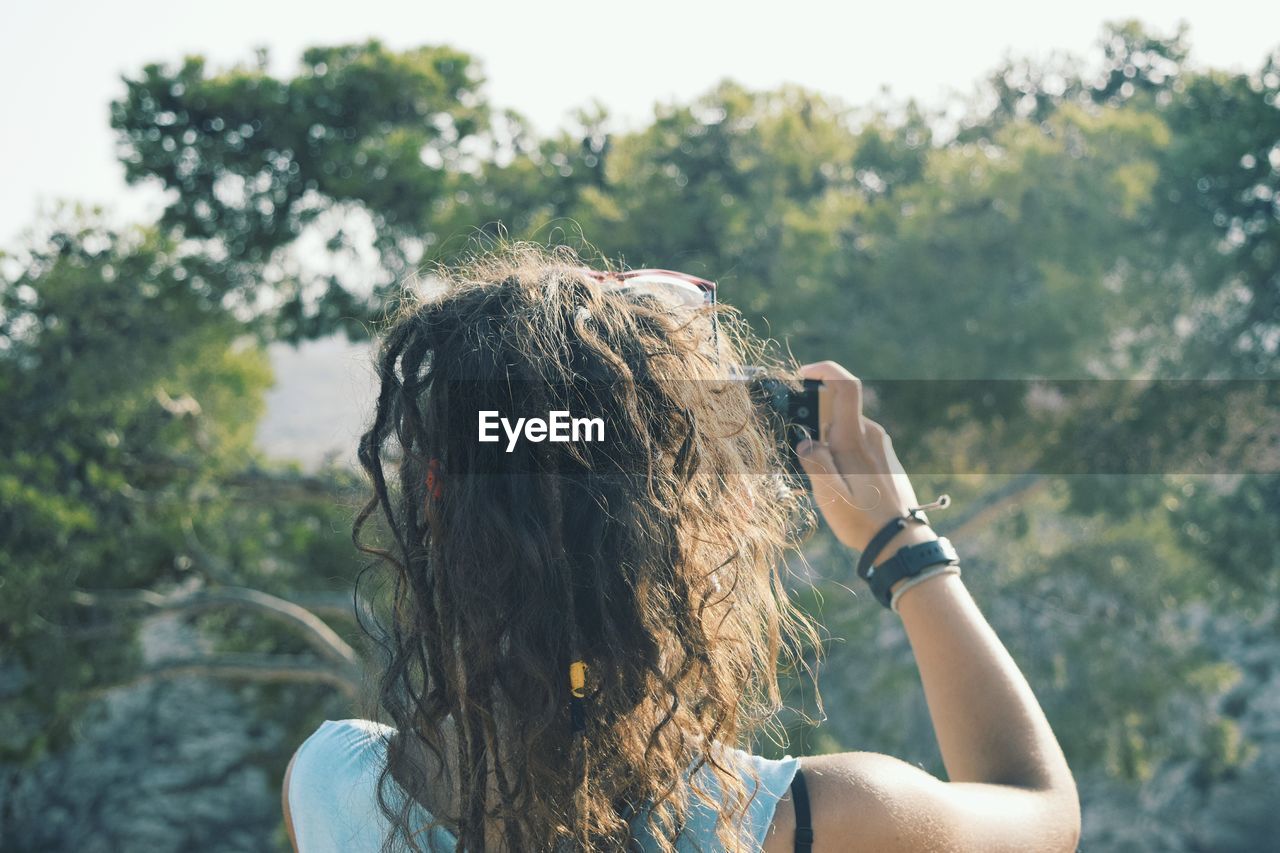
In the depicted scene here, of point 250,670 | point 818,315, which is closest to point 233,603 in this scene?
point 250,670

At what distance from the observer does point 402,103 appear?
6996 mm

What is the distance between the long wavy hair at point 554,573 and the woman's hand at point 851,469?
20 centimetres

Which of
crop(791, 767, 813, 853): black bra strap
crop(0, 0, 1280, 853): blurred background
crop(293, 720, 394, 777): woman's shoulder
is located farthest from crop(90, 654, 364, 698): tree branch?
crop(791, 767, 813, 853): black bra strap

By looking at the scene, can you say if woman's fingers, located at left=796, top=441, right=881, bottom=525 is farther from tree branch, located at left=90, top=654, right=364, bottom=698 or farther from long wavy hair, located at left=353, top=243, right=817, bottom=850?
tree branch, located at left=90, top=654, right=364, bottom=698

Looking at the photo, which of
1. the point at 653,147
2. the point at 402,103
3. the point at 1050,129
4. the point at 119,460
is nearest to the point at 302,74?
the point at 402,103

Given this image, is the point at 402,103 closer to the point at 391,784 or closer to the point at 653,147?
the point at 653,147

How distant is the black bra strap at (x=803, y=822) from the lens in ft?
2.69

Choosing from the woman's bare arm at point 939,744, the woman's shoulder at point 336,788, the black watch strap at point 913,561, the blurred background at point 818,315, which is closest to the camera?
the woman's bare arm at point 939,744

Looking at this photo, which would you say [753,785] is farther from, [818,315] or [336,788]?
[818,315]

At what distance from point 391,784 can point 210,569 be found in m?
7.88

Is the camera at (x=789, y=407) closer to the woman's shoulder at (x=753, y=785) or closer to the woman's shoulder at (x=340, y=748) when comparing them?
the woman's shoulder at (x=753, y=785)

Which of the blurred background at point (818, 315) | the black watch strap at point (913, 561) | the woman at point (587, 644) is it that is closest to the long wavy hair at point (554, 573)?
the woman at point (587, 644)

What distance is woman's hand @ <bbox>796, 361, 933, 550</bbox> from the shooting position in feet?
3.52

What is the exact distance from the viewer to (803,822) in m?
0.82
